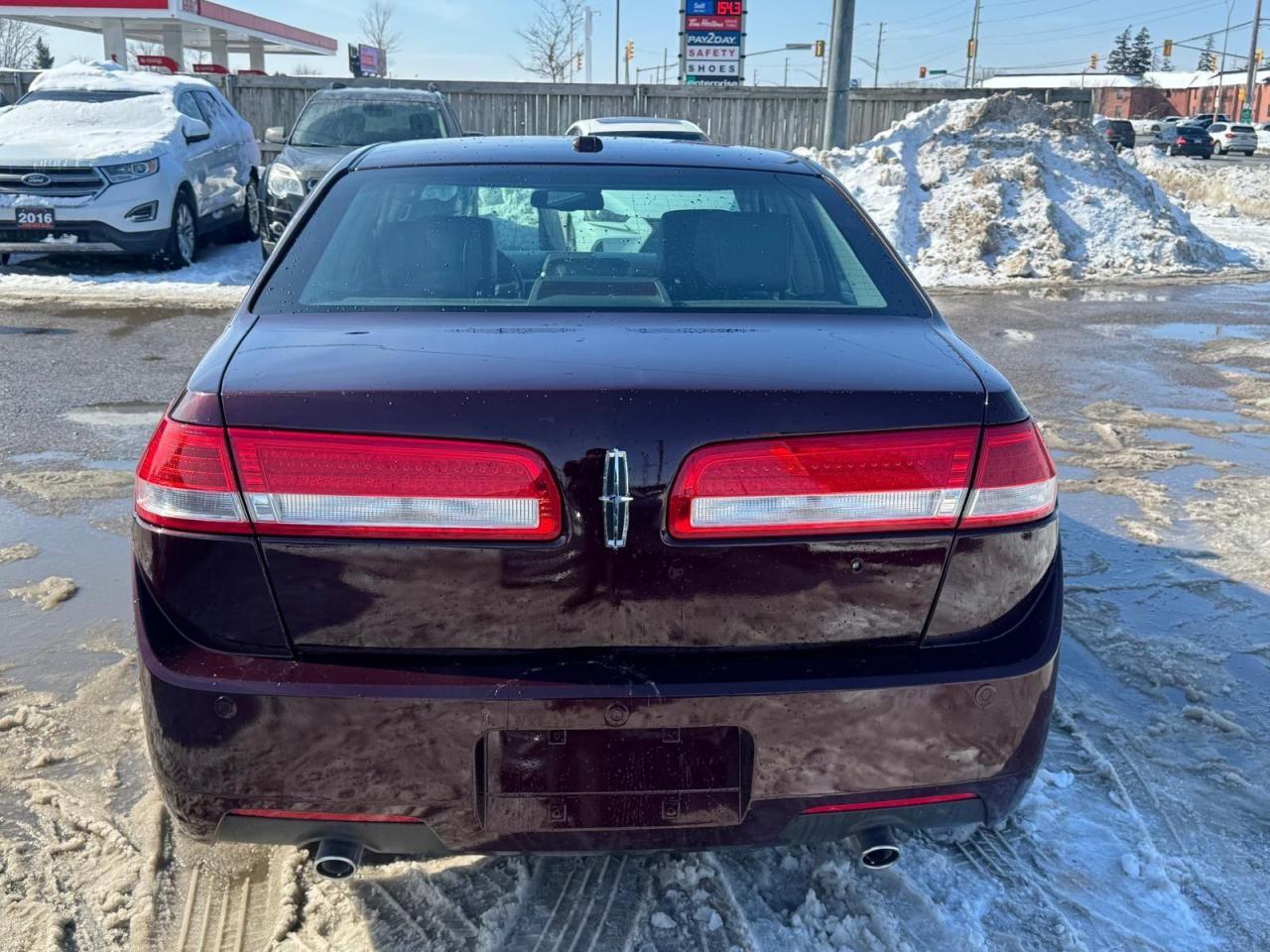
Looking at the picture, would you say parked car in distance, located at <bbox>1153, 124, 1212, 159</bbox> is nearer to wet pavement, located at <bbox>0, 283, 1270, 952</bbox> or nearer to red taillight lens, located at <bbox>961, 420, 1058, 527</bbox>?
wet pavement, located at <bbox>0, 283, 1270, 952</bbox>

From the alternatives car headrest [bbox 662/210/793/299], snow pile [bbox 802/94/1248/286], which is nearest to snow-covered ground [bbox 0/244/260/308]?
snow pile [bbox 802/94/1248/286]

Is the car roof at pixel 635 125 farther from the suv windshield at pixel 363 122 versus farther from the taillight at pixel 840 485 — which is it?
the taillight at pixel 840 485

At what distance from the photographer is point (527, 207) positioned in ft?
10.9

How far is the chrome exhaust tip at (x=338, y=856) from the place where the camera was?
204 centimetres

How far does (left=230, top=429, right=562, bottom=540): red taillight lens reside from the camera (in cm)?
192

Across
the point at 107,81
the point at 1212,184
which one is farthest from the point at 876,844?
the point at 1212,184

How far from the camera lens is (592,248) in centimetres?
342

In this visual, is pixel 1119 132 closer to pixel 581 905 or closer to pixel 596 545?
pixel 581 905

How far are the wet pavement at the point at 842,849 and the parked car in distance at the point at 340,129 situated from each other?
6.28 meters

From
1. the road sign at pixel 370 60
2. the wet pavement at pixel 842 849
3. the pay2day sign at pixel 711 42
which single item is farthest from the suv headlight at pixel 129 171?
the road sign at pixel 370 60

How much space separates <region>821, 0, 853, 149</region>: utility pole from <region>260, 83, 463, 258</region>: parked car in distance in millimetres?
6058

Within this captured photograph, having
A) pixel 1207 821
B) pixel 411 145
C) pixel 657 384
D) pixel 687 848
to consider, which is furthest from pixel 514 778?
pixel 411 145

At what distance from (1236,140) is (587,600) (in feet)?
198

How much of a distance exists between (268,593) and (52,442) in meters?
4.61
